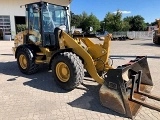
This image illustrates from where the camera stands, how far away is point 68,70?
220 inches

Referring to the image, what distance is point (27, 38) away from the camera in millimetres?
8023

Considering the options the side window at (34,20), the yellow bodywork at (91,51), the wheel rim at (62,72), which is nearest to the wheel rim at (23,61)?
the side window at (34,20)

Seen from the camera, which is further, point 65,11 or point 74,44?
point 65,11

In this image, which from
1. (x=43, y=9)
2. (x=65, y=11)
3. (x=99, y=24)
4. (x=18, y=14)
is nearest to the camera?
(x=43, y=9)

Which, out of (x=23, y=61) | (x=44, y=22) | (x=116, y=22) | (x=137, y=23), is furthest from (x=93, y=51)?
(x=137, y=23)

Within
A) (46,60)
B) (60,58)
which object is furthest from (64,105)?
(46,60)

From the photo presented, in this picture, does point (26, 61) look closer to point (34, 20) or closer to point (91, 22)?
point (34, 20)

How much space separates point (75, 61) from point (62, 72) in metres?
0.66

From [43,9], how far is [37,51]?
5.39 ft

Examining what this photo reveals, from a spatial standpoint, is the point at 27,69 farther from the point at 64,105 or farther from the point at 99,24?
the point at 99,24

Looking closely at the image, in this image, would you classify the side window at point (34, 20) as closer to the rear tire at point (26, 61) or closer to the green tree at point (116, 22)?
the rear tire at point (26, 61)

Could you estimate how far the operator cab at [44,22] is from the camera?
23.0ft

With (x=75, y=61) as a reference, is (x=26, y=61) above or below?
below

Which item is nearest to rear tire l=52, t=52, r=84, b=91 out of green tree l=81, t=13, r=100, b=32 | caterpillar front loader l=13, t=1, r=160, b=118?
caterpillar front loader l=13, t=1, r=160, b=118
